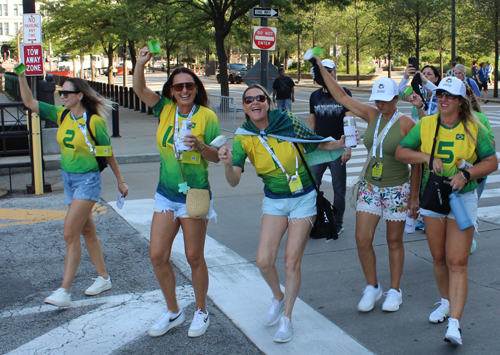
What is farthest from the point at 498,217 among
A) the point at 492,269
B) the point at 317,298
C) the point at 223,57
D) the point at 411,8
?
the point at 411,8

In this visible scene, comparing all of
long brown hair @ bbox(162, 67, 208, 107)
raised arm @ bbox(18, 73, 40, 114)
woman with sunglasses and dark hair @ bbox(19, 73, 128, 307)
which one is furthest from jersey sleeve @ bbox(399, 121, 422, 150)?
raised arm @ bbox(18, 73, 40, 114)

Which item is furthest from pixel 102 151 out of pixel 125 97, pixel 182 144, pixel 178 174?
pixel 125 97

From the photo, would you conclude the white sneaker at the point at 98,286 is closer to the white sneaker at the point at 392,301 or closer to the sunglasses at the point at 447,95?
the white sneaker at the point at 392,301

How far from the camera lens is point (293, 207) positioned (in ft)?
13.1

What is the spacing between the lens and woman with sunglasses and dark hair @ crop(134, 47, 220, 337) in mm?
3895

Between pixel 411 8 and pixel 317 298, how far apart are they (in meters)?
31.9

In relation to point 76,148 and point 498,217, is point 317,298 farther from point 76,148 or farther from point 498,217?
point 498,217

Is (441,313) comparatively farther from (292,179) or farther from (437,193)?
(292,179)

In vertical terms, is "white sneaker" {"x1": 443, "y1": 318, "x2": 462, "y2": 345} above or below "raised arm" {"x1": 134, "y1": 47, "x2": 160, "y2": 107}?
below

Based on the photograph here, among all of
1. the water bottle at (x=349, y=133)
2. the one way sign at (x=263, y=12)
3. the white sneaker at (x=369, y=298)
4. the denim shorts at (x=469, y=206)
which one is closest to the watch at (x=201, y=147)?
the water bottle at (x=349, y=133)

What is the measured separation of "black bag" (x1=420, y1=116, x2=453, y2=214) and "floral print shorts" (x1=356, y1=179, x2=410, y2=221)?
0.41 metres

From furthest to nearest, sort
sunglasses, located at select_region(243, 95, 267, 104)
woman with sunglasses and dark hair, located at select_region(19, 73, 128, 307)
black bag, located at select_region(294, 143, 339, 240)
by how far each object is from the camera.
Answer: woman with sunglasses and dark hair, located at select_region(19, 73, 128, 307) → black bag, located at select_region(294, 143, 339, 240) → sunglasses, located at select_region(243, 95, 267, 104)

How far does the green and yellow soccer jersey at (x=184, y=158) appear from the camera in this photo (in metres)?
3.89

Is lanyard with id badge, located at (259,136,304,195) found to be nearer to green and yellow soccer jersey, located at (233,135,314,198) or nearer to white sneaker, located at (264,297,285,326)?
green and yellow soccer jersey, located at (233,135,314,198)
